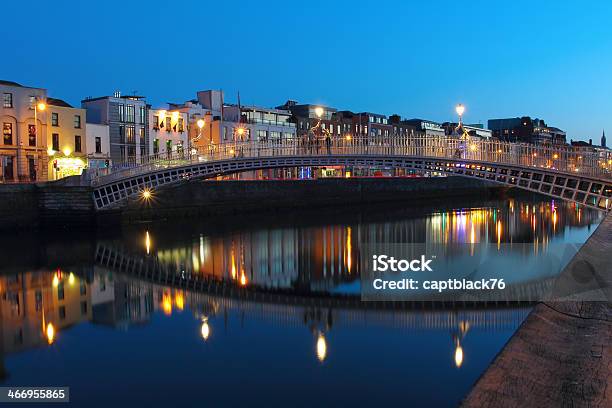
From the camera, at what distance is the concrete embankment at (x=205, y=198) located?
31.4 m

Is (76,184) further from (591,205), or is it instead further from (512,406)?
(512,406)

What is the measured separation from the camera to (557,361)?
5895 mm

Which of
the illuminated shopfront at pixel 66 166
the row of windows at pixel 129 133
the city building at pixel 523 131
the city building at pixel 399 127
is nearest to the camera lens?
the illuminated shopfront at pixel 66 166

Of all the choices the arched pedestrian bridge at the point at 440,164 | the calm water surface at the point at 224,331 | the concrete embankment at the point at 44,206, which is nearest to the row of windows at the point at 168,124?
the arched pedestrian bridge at the point at 440,164

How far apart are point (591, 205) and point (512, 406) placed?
20.2 metres

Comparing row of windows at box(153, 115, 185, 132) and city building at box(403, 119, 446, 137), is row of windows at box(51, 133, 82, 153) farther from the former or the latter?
city building at box(403, 119, 446, 137)

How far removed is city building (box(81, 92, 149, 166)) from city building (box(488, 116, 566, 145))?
345 feet

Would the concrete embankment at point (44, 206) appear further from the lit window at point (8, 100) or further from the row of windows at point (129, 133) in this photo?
the row of windows at point (129, 133)

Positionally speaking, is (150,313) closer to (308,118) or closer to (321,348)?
(321,348)

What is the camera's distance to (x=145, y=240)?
29.1 m

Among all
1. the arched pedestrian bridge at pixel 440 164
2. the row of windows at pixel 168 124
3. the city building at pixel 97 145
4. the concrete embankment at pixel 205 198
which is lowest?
the concrete embankment at pixel 205 198

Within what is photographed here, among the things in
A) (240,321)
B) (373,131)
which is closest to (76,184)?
(240,321)

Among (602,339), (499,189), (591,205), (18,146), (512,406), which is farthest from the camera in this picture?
(499,189)

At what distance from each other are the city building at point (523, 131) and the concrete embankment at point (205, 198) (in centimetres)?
7803
